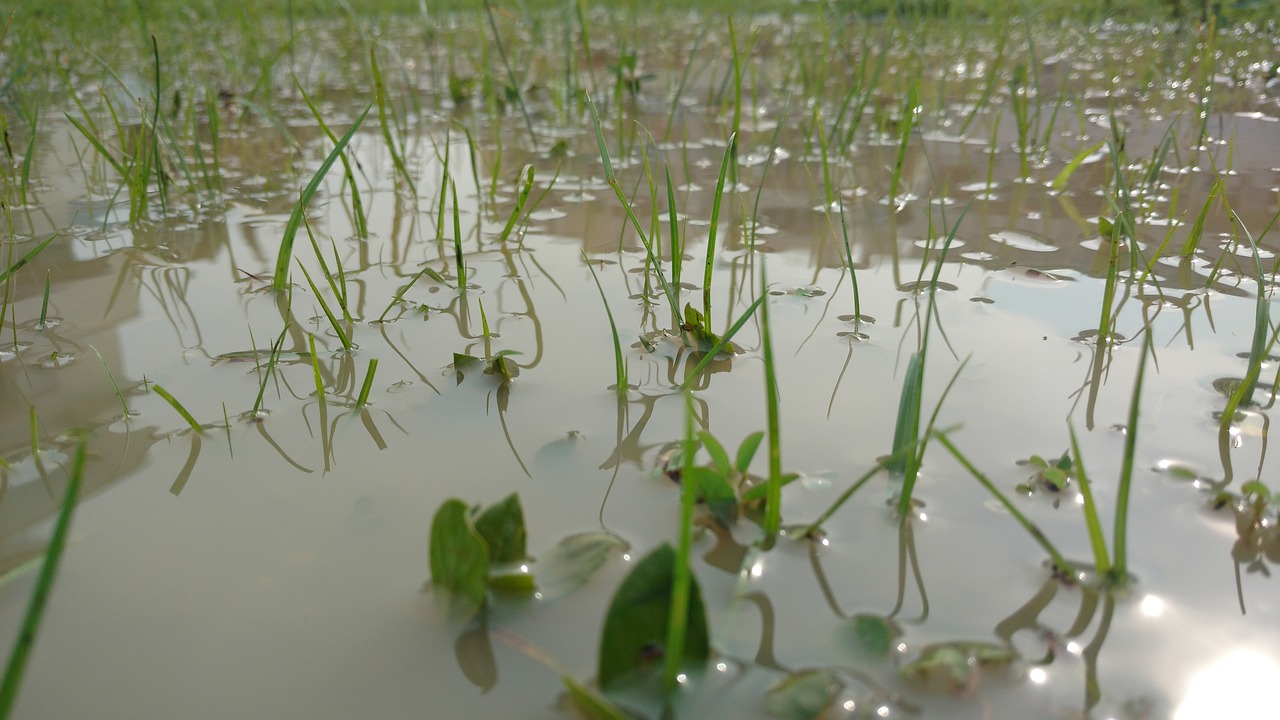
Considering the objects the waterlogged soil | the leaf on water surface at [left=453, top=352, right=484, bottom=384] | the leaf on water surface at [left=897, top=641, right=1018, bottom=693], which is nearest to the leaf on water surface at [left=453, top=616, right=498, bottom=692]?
the waterlogged soil

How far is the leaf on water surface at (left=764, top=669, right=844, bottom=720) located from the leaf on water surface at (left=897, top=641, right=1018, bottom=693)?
63mm

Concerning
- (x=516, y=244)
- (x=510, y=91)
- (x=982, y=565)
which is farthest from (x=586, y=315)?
(x=510, y=91)

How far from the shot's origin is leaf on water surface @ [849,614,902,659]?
2.20 ft

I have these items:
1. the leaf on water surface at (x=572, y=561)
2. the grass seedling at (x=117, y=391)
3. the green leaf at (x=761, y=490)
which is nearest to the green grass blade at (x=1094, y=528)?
the green leaf at (x=761, y=490)

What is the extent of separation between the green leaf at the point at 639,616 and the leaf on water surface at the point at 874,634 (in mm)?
138

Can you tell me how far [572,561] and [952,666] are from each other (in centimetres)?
33

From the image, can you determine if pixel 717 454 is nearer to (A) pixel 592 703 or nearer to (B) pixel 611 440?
(B) pixel 611 440

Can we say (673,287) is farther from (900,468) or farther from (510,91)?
(510,91)

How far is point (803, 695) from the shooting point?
625 mm

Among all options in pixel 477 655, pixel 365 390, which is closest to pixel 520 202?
pixel 365 390

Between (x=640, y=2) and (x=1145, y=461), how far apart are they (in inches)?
219

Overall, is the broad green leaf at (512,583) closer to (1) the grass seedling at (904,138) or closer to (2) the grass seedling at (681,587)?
(2) the grass seedling at (681,587)

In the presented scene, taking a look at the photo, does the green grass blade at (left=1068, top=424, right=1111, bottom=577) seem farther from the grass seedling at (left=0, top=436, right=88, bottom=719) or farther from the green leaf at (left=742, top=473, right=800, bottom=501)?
the grass seedling at (left=0, top=436, right=88, bottom=719)

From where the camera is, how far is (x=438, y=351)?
1.18m
